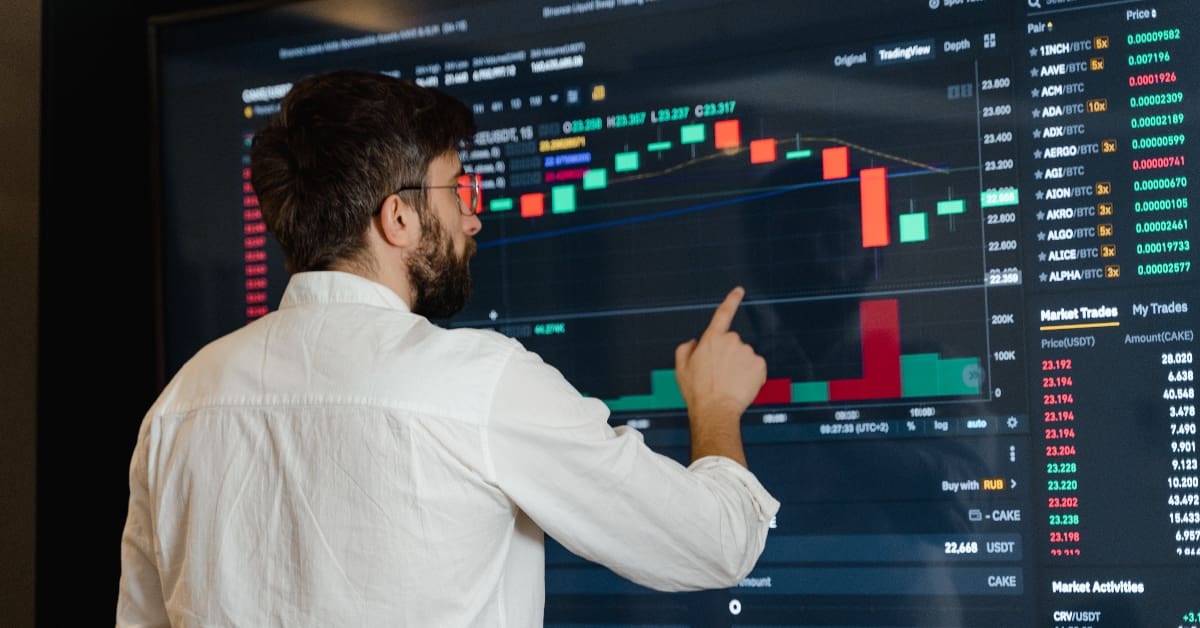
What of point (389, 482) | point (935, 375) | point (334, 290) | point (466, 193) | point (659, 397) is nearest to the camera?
point (389, 482)

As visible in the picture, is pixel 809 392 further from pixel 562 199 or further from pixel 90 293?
pixel 90 293

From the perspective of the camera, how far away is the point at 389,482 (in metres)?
1.33

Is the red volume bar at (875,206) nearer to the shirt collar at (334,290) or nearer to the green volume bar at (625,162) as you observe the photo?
the green volume bar at (625,162)

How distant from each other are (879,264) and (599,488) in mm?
659

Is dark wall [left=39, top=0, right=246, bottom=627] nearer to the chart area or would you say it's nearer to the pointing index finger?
the chart area

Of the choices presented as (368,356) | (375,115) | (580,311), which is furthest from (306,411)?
(580,311)

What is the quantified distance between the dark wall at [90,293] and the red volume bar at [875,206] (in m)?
1.30

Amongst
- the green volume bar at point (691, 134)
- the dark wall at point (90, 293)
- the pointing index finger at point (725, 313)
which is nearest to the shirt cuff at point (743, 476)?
the pointing index finger at point (725, 313)

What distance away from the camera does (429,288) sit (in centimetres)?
154

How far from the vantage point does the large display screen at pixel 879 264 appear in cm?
165

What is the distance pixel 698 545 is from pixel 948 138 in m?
0.75

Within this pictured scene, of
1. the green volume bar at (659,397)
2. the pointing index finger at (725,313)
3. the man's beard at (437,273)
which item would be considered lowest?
the green volume bar at (659,397)

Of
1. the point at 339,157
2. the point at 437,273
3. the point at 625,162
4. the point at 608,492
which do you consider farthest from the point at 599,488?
the point at 625,162

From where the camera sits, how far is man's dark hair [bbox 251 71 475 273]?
4.80 ft
